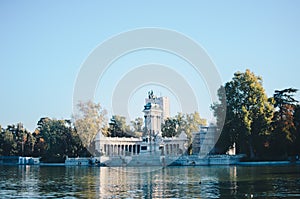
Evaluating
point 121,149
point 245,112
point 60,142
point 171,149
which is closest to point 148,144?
point 171,149

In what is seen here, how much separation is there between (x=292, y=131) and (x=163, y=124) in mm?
43269

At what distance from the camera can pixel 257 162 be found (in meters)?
64.7

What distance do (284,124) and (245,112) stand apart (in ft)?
19.0

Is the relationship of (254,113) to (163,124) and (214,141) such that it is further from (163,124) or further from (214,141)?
(163,124)

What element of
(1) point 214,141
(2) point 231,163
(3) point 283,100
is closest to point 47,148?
(1) point 214,141

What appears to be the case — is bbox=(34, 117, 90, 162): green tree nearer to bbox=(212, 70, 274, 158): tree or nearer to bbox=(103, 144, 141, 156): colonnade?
bbox=(103, 144, 141, 156): colonnade

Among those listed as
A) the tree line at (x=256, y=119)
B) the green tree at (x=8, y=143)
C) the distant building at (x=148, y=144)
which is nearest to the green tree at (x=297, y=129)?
the tree line at (x=256, y=119)

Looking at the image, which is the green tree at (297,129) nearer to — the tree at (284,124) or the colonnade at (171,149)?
the tree at (284,124)

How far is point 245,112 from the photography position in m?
67.0

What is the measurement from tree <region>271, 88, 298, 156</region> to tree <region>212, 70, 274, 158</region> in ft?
4.75

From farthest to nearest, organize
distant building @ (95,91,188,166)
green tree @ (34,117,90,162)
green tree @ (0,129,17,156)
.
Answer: green tree @ (0,129,17,156) < green tree @ (34,117,90,162) < distant building @ (95,91,188,166)

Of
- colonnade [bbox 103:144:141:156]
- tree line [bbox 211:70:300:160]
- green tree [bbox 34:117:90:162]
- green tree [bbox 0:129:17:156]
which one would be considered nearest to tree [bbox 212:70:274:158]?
tree line [bbox 211:70:300:160]

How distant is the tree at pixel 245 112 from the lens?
66938 millimetres

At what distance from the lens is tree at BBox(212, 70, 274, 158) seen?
6694 centimetres
